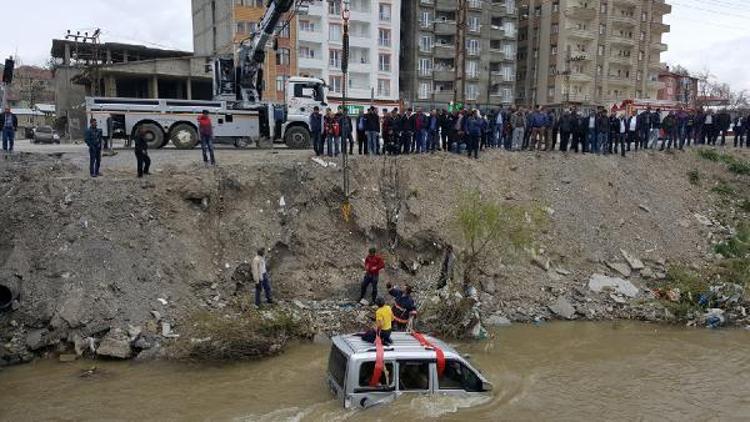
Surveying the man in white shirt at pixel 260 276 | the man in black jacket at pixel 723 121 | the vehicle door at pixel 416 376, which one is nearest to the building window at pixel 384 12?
the man in black jacket at pixel 723 121

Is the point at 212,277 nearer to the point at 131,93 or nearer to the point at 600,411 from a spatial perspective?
the point at 600,411

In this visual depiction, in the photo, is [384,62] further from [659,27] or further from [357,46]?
[659,27]

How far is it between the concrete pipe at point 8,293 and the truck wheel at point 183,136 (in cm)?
1099

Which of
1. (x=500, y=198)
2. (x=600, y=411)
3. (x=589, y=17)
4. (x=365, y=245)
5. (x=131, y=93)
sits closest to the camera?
(x=600, y=411)

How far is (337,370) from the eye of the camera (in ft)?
34.6

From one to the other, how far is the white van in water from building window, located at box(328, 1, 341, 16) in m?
51.5

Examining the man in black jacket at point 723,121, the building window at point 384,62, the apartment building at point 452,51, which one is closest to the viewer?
the man in black jacket at point 723,121

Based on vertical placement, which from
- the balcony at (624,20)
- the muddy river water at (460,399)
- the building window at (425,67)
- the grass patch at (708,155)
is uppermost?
the balcony at (624,20)

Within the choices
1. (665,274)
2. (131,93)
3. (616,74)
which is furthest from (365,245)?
(616,74)

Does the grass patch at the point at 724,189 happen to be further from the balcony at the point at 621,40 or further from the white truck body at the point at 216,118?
the balcony at the point at 621,40

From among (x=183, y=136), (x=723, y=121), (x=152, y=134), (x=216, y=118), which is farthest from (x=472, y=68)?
(x=152, y=134)

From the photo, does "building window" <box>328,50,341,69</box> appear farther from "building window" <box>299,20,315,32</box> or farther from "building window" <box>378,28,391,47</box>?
"building window" <box>378,28,391,47</box>

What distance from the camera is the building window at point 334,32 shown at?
190ft

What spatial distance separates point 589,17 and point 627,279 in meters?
60.2
